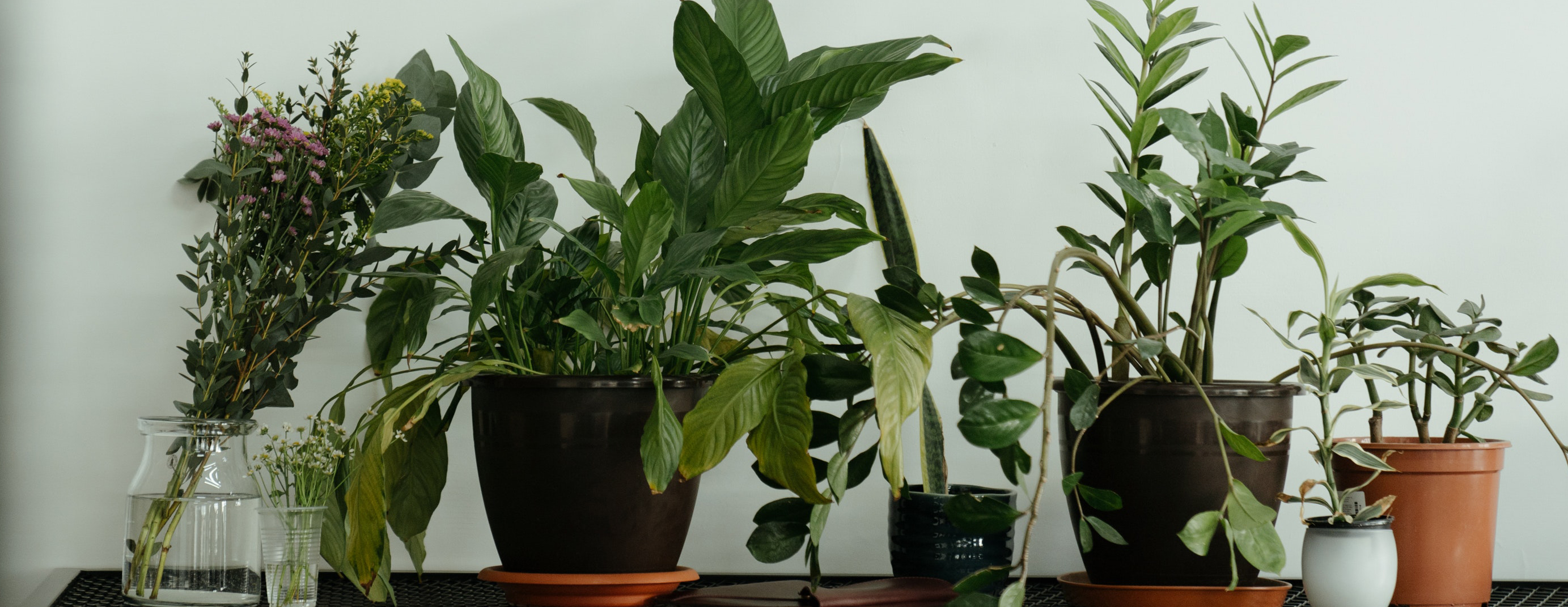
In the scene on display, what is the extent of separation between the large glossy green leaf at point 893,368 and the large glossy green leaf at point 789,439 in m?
0.07

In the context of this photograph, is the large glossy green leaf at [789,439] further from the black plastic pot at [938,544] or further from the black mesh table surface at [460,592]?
the black mesh table surface at [460,592]

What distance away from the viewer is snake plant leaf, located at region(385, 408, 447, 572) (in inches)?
39.8

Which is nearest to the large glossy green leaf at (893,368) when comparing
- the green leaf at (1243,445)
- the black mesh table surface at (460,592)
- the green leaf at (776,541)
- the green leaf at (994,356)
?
the green leaf at (994,356)

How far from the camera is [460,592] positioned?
3.70ft

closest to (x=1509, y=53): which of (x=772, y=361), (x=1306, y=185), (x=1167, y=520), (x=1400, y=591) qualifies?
(x=1306, y=185)

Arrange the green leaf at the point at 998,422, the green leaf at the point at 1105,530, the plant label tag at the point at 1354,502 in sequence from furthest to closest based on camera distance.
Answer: the plant label tag at the point at 1354,502 → the green leaf at the point at 1105,530 → the green leaf at the point at 998,422

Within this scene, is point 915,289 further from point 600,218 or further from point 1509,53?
point 1509,53

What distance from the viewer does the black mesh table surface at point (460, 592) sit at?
1050 mm

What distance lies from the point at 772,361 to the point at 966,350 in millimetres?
194

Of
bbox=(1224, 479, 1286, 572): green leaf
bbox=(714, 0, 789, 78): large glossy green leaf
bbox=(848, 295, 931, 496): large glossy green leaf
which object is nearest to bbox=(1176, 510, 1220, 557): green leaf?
bbox=(1224, 479, 1286, 572): green leaf

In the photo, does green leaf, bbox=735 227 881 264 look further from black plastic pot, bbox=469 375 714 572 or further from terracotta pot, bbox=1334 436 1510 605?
terracotta pot, bbox=1334 436 1510 605

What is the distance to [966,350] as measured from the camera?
0.79m

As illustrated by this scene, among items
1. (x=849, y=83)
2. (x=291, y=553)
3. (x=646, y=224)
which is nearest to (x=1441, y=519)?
(x=849, y=83)

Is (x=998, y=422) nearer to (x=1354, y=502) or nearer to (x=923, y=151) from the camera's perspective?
(x=1354, y=502)
